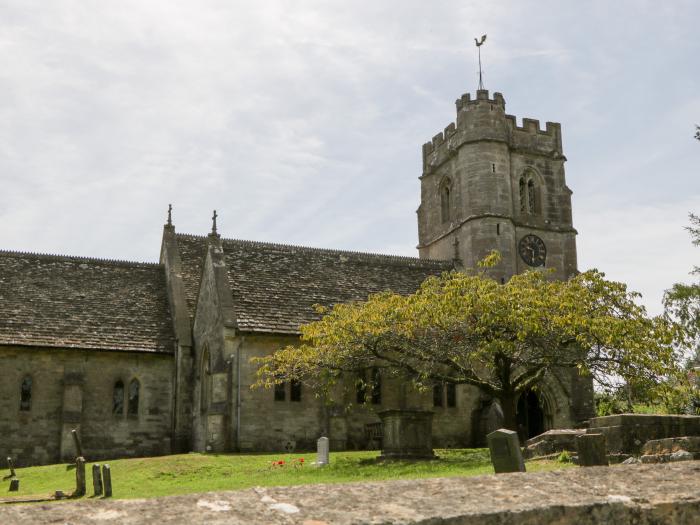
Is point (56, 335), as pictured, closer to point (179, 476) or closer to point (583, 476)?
point (179, 476)

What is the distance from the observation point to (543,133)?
4459cm

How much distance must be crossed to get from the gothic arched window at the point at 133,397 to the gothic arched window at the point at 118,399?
326 millimetres

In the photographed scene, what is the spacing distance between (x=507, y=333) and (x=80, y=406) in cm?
1793

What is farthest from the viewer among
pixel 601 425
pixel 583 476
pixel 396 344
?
pixel 396 344

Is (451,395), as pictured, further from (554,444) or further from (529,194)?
(529,194)

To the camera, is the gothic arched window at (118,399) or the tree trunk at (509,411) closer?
the tree trunk at (509,411)

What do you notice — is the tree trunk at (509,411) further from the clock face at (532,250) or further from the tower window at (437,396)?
the clock face at (532,250)

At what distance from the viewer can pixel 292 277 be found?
35.0 metres

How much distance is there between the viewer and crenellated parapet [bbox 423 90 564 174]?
42.5 metres

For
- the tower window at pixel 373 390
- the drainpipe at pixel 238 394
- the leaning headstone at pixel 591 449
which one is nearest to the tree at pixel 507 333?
the drainpipe at pixel 238 394

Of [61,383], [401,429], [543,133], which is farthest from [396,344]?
[543,133]

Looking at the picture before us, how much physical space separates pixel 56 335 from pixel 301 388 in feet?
34.6

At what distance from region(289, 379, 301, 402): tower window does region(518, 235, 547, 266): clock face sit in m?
17.1

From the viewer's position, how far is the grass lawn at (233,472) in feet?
59.3
